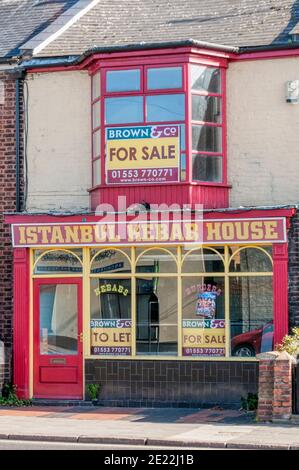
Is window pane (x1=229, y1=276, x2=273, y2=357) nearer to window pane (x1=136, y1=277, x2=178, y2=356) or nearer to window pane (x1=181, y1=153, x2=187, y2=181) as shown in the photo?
window pane (x1=136, y1=277, x2=178, y2=356)

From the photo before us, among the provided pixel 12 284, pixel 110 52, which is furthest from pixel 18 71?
pixel 12 284

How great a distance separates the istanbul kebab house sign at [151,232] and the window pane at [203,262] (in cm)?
27

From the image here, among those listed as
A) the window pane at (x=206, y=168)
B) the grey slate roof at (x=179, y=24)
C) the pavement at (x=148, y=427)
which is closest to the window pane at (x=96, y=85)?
the grey slate roof at (x=179, y=24)

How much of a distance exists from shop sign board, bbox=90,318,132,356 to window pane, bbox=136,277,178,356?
211 mm

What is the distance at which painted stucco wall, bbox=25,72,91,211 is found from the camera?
21578 millimetres

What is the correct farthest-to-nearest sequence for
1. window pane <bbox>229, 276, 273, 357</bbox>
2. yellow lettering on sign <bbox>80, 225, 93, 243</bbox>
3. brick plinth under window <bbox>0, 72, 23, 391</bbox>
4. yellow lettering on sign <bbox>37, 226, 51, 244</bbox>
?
brick plinth under window <bbox>0, 72, 23, 391</bbox>
yellow lettering on sign <bbox>37, 226, 51, 244</bbox>
yellow lettering on sign <bbox>80, 225, 93, 243</bbox>
window pane <bbox>229, 276, 273, 357</bbox>

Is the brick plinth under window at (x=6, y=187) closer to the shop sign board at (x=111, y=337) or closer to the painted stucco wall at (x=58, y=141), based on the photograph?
the painted stucco wall at (x=58, y=141)

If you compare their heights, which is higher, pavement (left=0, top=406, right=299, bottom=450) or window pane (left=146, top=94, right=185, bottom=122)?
window pane (left=146, top=94, right=185, bottom=122)

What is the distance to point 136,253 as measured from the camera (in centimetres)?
2108

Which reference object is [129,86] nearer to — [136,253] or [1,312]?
[136,253]

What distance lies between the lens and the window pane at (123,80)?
824 inches

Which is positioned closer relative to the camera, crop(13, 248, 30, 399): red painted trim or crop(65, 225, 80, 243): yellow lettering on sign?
crop(65, 225, 80, 243): yellow lettering on sign

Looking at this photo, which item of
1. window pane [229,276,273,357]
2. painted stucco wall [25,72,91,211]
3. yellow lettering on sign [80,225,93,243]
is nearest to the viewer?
window pane [229,276,273,357]

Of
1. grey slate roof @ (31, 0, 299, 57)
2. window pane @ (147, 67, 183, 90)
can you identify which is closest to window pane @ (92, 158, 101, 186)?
window pane @ (147, 67, 183, 90)
